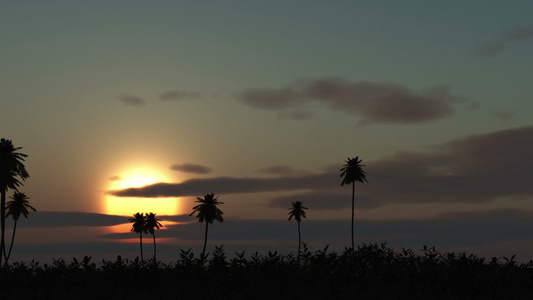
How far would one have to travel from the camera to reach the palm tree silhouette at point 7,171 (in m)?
71.9

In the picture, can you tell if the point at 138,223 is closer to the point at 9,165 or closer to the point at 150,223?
the point at 150,223

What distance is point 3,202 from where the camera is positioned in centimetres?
7231

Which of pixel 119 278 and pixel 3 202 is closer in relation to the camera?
pixel 119 278

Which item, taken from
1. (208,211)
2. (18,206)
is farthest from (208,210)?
(18,206)

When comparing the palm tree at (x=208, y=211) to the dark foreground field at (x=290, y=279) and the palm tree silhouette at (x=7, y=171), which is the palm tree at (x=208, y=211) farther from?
the dark foreground field at (x=290, y=279)

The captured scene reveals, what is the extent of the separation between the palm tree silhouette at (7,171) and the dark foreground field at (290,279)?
6017 cm

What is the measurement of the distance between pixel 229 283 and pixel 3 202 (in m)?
65.3

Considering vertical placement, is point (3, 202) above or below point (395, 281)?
above

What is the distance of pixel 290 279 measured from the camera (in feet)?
48.6

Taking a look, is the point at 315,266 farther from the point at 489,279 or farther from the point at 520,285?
the point at 520,285

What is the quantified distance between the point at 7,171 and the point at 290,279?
6533cm

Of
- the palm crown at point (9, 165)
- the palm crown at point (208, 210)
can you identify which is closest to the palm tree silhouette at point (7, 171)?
the palm crown at point (9, 165)

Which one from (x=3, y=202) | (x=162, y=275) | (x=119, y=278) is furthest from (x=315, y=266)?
(x=3, y=202)

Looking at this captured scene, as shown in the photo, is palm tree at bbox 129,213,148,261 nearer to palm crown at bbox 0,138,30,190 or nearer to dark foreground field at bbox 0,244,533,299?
palm crown at bbox 0,138,30,190
